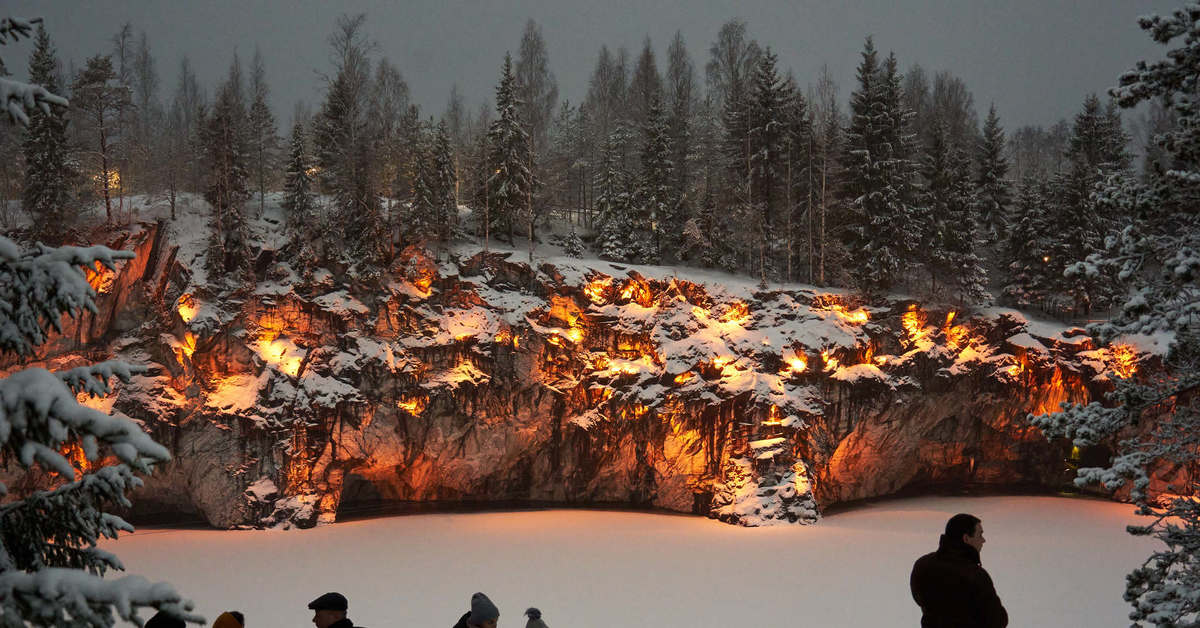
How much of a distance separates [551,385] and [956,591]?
21.2m

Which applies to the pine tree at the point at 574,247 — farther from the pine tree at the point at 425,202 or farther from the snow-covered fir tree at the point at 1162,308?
the snow-covered fir tree at the point at 1162,308

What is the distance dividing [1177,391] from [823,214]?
83.9ft

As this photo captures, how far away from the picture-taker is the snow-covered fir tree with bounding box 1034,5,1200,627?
6.20 metres

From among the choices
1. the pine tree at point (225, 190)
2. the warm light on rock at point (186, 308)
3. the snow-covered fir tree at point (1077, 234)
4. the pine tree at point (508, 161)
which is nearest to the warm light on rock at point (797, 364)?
the snow-covered fir tree at point (1077, 234)

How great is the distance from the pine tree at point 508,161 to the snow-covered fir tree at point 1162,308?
27091mm

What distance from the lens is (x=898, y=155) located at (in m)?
31.0

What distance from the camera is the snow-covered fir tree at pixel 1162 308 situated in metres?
6.20

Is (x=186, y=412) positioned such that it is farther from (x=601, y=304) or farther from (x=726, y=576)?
(x=726, y=576)

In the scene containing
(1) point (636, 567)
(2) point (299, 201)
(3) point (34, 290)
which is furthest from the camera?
(2) point (299, 201)

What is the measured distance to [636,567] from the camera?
17.2 m

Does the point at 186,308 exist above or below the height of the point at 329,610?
above

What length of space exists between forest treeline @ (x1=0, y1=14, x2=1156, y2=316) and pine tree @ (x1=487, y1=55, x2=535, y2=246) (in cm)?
10

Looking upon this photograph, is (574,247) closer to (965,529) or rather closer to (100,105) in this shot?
(100,105)

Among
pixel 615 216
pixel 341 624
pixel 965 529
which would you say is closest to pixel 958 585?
pixel 965 529
